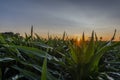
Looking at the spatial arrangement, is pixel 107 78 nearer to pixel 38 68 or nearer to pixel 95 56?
pixel 95 56

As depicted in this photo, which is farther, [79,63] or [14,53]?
[14,53]

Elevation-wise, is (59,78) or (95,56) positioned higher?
(95,56)

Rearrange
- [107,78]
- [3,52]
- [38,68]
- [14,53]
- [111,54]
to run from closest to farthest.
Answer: [38,68] → [107,78] → [14,53] → [3,52] → [111,54]

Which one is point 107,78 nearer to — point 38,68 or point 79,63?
point 79,63

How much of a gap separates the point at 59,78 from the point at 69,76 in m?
0.07

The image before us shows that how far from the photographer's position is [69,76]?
1705 millimetres

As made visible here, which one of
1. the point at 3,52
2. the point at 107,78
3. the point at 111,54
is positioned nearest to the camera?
the point at 107,78

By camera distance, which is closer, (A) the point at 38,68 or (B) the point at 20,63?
(A) the point at 38,68

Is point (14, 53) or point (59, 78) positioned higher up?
point (14, 53)

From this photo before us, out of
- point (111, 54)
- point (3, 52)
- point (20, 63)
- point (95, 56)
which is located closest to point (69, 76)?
point (95, 56)

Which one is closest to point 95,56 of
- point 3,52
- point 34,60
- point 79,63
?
point 79,63

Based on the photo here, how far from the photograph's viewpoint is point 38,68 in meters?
1.61

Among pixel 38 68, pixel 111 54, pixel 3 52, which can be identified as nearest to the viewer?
pixel 38 68

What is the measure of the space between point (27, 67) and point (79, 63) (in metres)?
0.29
